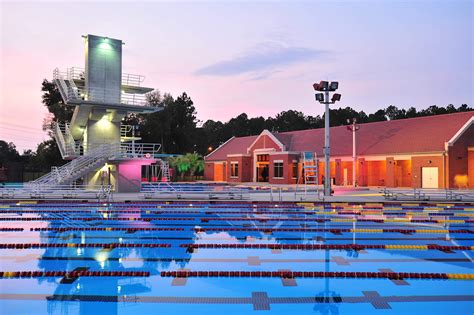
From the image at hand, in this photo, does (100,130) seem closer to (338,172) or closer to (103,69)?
(103,69)

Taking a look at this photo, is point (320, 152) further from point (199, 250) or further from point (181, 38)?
point (199, 250)

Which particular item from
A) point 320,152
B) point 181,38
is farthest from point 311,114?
point 181,38

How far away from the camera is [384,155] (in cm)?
3167

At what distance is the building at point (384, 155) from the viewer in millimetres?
28172

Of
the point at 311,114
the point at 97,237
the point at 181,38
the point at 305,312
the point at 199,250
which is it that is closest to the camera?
the point at 305,312

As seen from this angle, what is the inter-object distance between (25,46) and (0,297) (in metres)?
26.5

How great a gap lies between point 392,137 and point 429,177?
525cm

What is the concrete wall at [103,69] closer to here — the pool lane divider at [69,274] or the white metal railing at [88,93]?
the white metal railing at [88,93]

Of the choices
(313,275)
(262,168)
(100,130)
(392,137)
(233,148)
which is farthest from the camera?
(233,148)

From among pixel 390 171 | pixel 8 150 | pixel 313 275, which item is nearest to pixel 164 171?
pixel 390 171

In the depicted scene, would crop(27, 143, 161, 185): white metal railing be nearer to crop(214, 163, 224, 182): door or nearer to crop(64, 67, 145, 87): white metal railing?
crop(64, 67, 145, 87): white metal railing

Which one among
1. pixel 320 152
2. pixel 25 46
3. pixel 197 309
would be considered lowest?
pixel 197 309

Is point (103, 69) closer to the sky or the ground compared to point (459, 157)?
closer to the sky

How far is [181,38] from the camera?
26.2 meters
